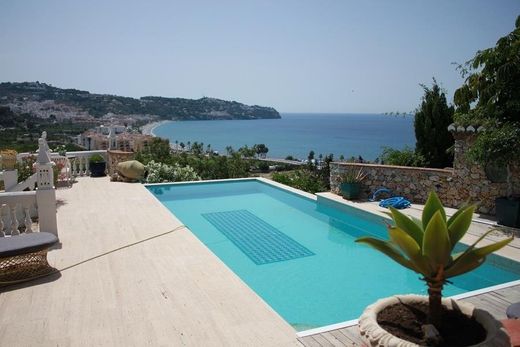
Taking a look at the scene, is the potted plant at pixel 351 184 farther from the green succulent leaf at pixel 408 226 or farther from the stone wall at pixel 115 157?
the green succulent leaf at pixel 408 226

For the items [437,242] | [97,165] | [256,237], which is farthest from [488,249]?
[97,165]

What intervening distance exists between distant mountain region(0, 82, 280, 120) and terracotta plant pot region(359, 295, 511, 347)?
50433mm

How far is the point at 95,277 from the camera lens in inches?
161

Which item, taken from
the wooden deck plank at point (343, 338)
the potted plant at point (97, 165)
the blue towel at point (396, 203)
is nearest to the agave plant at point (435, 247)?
the wooden deck plank at point (343, 338)

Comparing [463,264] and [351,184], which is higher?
[463,264]

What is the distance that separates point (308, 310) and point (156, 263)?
1.94 m

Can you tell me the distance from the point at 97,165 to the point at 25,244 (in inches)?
297

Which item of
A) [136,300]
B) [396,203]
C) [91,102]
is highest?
[91,102]

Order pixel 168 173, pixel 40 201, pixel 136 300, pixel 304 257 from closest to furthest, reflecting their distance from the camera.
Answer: pixel 136 300 < pixel 40 201 < pixel 304 257 < pixel 168 173

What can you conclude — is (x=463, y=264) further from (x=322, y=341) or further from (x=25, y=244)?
(x=25, y=244)

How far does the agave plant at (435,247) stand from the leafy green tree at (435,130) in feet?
31.2

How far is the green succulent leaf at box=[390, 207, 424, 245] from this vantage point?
6.20ft

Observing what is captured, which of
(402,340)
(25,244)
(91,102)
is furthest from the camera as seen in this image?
(91,102)

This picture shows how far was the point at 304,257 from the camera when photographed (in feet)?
19.0
